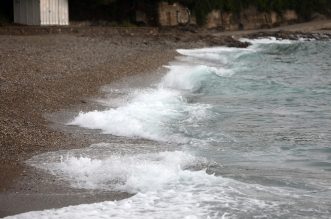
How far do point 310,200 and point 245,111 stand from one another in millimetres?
7313

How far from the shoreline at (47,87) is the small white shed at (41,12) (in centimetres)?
246

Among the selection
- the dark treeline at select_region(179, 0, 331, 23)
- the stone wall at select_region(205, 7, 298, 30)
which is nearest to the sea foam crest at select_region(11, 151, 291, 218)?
the dark treeline at select_region(179, 0, 331, 23)

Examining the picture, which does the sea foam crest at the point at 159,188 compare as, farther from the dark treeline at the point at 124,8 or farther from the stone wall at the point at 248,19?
the stone wall at the point at 248,19

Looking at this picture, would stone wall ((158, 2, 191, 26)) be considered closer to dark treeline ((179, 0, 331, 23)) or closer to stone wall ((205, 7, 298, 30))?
dark treeline ((179, 0, 331, 23))

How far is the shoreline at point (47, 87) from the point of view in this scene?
6.87 m

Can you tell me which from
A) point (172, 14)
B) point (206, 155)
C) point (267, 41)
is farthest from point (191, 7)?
point (206, 155)

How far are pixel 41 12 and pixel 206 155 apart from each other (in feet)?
88.2

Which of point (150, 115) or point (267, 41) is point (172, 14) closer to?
point (267, 41)

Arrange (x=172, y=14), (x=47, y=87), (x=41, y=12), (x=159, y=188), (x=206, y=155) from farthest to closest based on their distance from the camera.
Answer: (x=172, y=14)
(x=41, y=12)
(x=47, y=87)
(x=206, y=155)
(x=159, y=188)

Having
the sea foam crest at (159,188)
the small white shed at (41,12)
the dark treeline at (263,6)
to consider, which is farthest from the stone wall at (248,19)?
the sea foam crest at (159,188)

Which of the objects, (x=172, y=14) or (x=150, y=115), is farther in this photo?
(x=172, y=14)

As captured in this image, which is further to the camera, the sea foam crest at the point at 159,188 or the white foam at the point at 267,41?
the white foam at the point at 267,41

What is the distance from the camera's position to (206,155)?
29.7ft

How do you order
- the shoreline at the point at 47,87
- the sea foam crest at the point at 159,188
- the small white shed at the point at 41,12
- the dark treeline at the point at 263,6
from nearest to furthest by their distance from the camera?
the sea foam crest at the point at 159,188, the shoreline at the point at 47,87, the small white shed at the point at 41,12, the dark treeline at the point at 263,6
